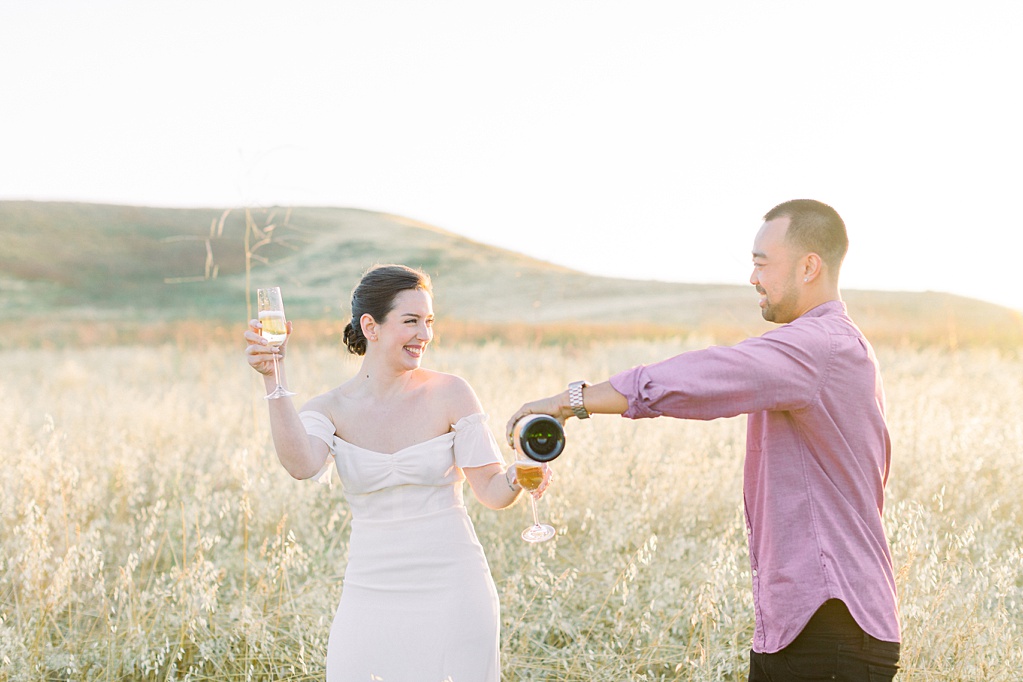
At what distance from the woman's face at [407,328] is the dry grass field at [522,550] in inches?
32.9

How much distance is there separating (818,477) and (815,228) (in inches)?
26.7

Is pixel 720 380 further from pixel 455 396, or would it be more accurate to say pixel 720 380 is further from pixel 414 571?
pixel 414 571

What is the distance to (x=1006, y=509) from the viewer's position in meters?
5.09

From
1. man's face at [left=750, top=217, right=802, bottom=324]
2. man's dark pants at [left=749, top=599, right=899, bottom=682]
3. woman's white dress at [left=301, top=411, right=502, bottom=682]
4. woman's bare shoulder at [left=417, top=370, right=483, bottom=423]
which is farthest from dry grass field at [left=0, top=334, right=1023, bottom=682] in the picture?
man's face at [left=750, top=217, right=802, bottom=324]

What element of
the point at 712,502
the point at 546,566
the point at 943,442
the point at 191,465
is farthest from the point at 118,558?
the point at 943,442

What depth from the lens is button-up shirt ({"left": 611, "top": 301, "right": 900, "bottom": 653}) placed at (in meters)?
2.08

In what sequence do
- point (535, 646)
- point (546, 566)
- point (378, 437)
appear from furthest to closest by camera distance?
point (546, 566) → point (535, 646) → point (378, 437)

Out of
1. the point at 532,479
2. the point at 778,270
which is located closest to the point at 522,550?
the point at 532,479

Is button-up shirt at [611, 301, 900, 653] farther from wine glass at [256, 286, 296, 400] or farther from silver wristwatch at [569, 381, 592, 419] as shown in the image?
wine glass at [256, 286, 296, 400]

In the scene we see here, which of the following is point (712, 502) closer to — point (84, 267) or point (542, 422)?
point (542, 422)

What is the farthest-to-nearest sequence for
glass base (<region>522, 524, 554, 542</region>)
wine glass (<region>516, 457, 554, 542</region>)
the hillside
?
the hillside < glass base (<region>522, 524, 554, 542</region>) < wine glass (<region>516, 457, 554, 542</region>)

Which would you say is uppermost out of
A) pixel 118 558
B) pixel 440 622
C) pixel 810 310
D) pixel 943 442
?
pixel 810 310

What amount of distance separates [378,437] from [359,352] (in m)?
0.53

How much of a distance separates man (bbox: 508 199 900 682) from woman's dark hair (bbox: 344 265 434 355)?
1135 mm
